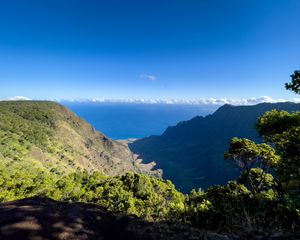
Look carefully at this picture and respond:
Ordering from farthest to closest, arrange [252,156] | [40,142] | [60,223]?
1. [40,142]
2. [252,156]
3. [60,223]

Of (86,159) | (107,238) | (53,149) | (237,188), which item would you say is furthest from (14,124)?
(107,238)

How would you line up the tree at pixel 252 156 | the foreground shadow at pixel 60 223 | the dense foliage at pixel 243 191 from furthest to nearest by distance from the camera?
the tree at pixel 252 156 → the dense foliage at pixel 243 191 → the foreground shadow at pixel 60 223

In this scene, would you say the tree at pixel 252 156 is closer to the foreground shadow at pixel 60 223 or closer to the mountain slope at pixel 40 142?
the foreground shadow at pixel 60 223

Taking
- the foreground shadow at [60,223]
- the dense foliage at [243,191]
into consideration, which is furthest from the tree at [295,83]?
the foreground shadow at [60,223]

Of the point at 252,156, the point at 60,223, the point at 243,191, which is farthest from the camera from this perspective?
the point at 243,191

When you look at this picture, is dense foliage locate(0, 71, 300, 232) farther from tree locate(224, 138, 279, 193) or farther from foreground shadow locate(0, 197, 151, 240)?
foreground shadow locate(0, 197, 151, 240)

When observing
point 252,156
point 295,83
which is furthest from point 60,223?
point 252,156

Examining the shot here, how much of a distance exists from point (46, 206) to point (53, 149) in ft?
517

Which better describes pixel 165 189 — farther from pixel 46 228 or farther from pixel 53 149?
pixel 53 149

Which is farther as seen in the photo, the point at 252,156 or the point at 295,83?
the point at 252,156

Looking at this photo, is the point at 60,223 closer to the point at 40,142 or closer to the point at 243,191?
the point at 243,191

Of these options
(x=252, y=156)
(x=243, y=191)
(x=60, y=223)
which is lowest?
(x=243, y=191)

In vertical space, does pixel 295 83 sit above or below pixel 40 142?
above

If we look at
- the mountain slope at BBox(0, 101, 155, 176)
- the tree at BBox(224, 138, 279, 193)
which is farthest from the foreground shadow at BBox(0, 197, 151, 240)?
the mountain slope at BBox(0, 101, 155, 176)
